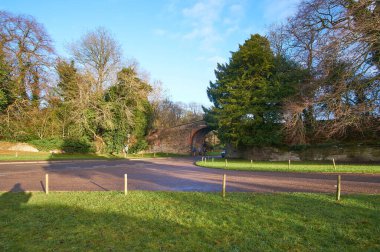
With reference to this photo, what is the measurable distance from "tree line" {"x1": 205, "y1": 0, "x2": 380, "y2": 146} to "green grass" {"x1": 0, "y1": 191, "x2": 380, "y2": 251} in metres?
13.0

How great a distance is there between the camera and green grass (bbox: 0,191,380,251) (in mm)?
5203

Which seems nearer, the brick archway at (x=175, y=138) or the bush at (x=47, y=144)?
the bush at (x=47, y=144)

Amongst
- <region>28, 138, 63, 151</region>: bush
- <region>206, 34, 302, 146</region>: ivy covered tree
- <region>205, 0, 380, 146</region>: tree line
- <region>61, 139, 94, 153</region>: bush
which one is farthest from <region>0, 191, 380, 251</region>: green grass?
<region>61, 139, 94, 153</region>: bush

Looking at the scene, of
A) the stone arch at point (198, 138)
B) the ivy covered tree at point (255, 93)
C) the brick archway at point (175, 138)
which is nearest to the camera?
the ivy covered tree at point (255, 93)

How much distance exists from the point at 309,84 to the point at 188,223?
21226mm

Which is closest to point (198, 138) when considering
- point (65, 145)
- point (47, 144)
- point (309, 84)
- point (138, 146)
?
point (138, 146)

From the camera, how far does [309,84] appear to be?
2412cm

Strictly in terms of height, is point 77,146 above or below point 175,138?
below

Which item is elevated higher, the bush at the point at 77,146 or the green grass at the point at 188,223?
the bush at the point at 77,146

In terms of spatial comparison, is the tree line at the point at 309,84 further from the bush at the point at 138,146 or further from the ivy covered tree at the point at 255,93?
the bush at the point at 138,146

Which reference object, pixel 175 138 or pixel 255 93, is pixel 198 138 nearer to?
pixel 175 138

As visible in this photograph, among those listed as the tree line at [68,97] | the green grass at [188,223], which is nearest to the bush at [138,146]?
the tree line at [68,97]

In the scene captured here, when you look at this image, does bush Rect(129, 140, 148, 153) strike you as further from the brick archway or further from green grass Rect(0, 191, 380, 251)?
green grass Rect(0, 191, 380, 251)

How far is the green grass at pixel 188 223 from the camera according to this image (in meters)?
5.20
